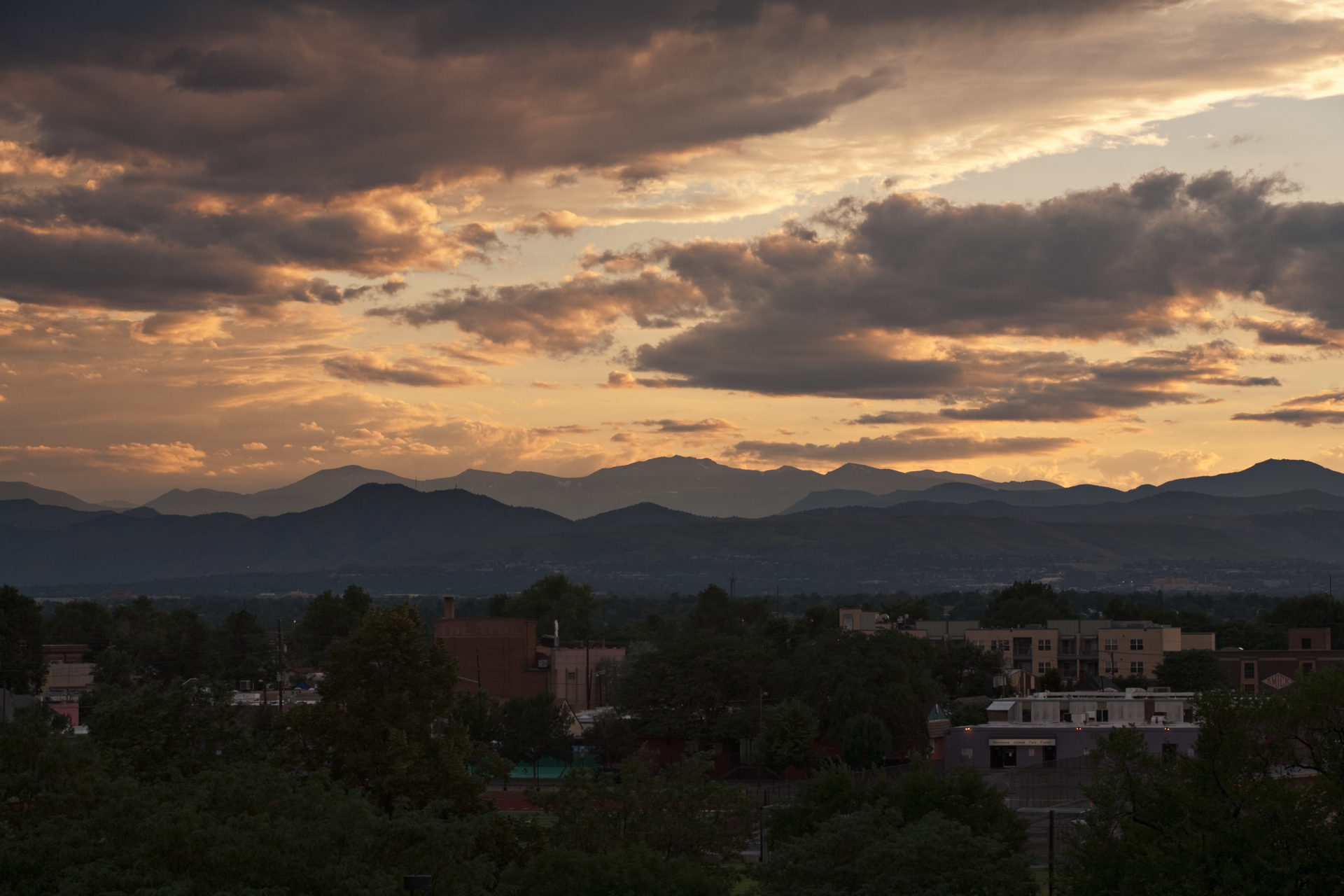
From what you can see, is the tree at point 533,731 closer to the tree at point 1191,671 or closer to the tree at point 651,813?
the tree at point 1191,671

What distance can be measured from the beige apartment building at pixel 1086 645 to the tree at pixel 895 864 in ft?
388

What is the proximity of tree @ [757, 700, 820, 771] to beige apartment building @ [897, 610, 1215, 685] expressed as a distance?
61.9 m

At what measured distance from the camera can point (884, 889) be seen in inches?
1560

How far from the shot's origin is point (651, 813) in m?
46.8

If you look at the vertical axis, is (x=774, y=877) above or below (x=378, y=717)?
below

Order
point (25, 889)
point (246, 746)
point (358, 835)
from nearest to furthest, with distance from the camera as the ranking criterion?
point (25, 889) → point (358, 835) → point (246, 746)

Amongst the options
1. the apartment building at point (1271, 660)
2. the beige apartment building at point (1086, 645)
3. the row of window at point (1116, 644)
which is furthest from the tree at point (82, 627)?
the apartment building at point (1271, 660)

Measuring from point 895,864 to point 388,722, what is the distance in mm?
18332

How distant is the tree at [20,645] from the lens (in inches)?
4781

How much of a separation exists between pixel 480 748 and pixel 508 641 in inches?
3397

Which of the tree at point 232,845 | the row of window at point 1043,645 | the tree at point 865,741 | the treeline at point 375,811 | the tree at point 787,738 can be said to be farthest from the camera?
the row of window at point 1043,645

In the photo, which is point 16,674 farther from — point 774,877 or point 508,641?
point 774,877

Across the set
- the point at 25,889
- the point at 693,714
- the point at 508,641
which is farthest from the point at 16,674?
the point at 25,889

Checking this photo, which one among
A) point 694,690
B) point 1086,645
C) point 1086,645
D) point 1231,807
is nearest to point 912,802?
point 1231,807
